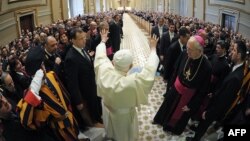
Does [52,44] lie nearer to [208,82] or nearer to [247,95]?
[208,82]

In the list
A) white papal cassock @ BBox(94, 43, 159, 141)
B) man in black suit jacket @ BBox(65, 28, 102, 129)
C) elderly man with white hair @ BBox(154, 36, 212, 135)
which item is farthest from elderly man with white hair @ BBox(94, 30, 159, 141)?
elderly man with white hair @ BBox(154, 36, 212, 135)

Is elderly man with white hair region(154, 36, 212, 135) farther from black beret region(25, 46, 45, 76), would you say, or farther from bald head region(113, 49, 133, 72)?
black beret region(25, 46, 45, 76)

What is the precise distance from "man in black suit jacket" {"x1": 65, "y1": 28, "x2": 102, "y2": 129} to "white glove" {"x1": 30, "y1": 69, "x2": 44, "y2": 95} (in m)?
0.98

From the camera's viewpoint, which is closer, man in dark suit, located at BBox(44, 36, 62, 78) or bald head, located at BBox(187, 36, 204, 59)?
bald head, located at BBox(187, 36, 204, 59)

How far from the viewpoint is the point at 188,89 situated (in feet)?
13.2

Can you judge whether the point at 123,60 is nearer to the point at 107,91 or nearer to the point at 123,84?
the point at 123,84

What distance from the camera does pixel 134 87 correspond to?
2654mm

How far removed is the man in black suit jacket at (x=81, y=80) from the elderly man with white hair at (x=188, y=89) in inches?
49.9

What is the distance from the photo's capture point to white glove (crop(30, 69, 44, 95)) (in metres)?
2.46

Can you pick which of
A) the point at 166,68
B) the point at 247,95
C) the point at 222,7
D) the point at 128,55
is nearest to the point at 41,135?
the point at 128,55

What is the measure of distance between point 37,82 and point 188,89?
2.42 metres

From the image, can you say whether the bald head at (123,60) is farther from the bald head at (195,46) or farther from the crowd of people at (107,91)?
the bald head at (195,46)

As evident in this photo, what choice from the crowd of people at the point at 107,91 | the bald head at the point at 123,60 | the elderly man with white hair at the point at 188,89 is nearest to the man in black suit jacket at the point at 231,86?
the crowd of people at the point at 107,91

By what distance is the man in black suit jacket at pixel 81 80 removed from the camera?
3570 millimetres
